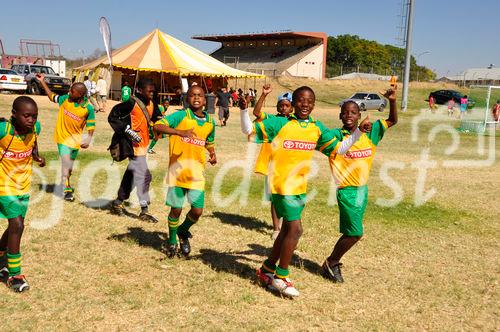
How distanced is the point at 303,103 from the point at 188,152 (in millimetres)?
1501

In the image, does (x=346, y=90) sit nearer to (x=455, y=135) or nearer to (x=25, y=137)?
(x=455, y=135)

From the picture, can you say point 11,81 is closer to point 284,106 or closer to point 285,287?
point 284,106

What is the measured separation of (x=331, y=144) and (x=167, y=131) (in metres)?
1.71

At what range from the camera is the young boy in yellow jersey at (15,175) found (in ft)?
15.4

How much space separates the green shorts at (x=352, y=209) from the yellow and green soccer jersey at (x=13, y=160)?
10.6 ft

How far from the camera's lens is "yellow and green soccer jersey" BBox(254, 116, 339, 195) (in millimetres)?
4820

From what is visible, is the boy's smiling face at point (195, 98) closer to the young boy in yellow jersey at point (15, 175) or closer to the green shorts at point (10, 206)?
the young boy in yellow jersey at point (15, 175)

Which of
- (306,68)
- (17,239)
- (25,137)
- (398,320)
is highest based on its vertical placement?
(306,68)

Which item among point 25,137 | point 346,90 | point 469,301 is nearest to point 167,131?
point 25,137

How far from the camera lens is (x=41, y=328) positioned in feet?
13.4

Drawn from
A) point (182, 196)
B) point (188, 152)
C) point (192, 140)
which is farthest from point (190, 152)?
point (182, 196)

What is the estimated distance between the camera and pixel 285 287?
16.0 feet

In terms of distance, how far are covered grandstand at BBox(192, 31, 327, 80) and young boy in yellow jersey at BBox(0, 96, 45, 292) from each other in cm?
5472

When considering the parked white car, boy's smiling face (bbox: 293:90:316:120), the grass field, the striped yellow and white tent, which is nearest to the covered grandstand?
the striped yellow and white tent
